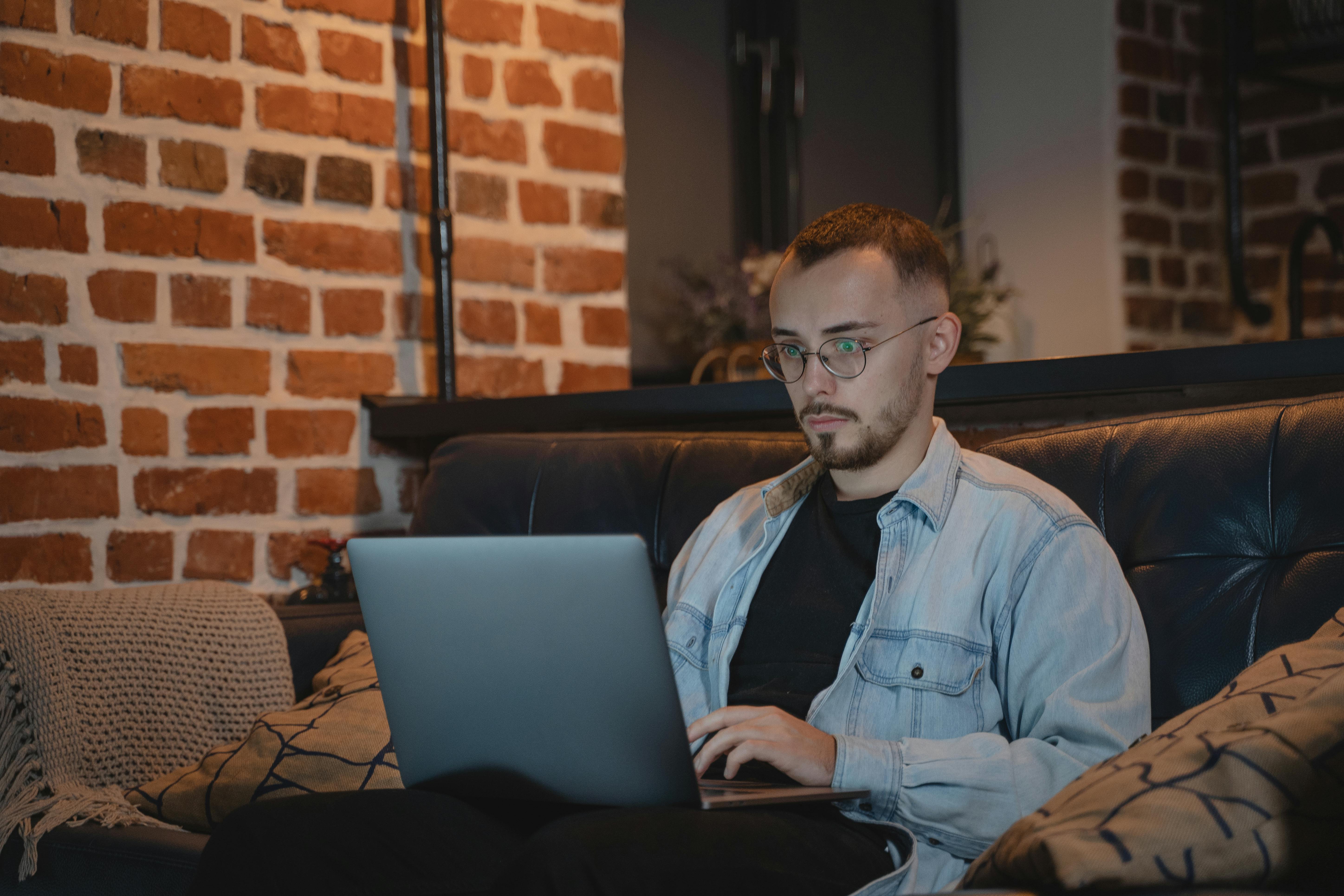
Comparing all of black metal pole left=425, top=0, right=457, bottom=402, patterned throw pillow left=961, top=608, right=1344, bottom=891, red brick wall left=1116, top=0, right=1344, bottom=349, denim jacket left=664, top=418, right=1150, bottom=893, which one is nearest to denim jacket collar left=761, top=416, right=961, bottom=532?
denim jacket left=664, top=418, right=1150, bottom=893

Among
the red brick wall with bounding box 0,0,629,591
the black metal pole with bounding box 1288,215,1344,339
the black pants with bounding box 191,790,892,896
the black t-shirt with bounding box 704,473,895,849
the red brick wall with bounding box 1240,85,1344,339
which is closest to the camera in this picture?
the black pants with bounding box 191,790,892,896

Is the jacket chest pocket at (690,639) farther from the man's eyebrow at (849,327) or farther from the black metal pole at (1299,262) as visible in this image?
the black metal pole at (1299,262)

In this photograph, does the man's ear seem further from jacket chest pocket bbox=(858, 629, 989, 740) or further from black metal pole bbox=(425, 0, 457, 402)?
black metal pole bbox=(425, 0, 457, 402)

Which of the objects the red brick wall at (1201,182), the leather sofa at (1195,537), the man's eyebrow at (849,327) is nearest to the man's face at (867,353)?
the man's eyebrow at (849,327)

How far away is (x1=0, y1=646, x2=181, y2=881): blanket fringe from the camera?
145cm

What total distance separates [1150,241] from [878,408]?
1987 mm

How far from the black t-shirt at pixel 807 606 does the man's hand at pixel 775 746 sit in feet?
0.56

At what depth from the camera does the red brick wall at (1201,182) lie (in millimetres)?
3020

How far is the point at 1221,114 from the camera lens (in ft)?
10.5

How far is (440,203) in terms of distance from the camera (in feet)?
7.57

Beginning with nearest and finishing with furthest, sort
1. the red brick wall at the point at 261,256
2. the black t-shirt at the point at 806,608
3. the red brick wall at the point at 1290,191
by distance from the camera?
the black t-shirt at the point at 806,608, the red brick wall at the point at 261,256, the red brick wall at the point at 1290,191

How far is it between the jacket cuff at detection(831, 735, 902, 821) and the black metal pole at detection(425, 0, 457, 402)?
135cm

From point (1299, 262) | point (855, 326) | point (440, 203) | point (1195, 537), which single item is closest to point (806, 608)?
point (855, 326)

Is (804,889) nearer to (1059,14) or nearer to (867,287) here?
(867,287)
